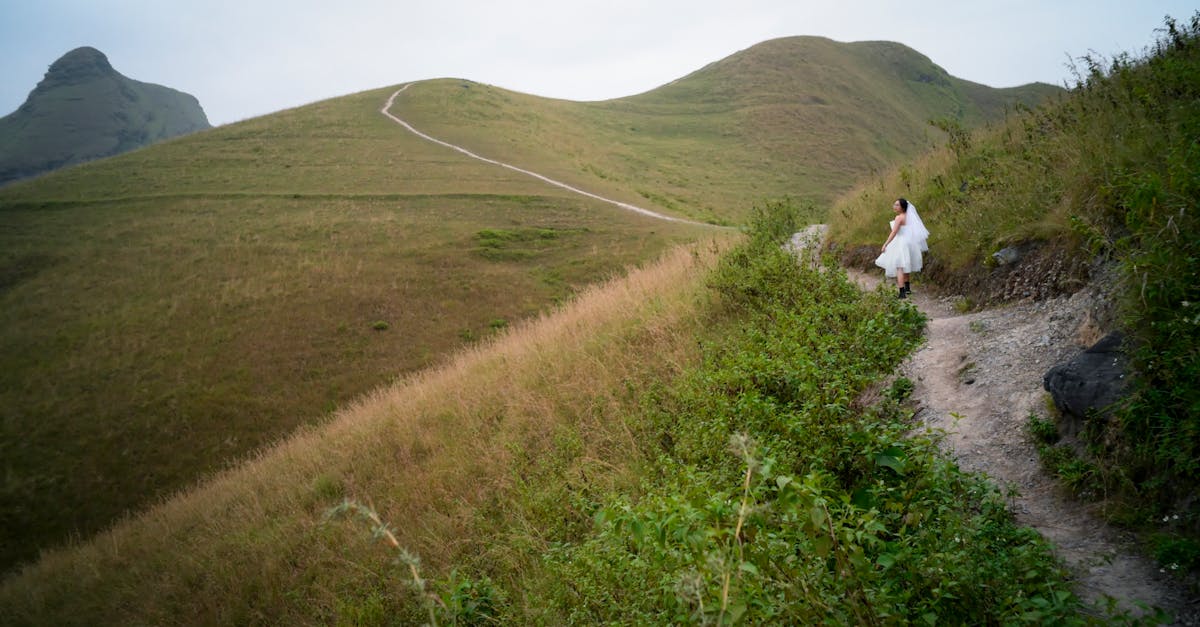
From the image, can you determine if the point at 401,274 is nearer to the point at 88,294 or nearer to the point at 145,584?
the point at 88,294

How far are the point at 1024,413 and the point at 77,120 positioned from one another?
185m

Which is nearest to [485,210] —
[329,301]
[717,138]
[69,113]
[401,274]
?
[401,274]

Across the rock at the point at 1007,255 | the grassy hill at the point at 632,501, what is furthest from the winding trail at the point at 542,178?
the rock at the point at 1007,255

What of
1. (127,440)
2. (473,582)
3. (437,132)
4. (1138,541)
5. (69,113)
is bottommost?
(127,440)

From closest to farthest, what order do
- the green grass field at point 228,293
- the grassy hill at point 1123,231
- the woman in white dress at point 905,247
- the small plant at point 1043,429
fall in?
the grassy hill at point 1123,231
the small plant at point 1043,429
the woman in white dress at point 905,247
the green grass field at point 228,293

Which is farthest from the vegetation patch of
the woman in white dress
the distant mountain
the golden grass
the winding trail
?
the distant mountain

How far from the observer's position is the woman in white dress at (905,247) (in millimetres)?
8648

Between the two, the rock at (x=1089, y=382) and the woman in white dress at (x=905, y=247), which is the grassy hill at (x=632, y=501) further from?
the woman in white dress at (x=905, y=247)

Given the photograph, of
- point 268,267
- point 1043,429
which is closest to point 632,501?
point 1043,429

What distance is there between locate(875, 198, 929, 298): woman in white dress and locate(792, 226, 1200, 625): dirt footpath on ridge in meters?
1.79

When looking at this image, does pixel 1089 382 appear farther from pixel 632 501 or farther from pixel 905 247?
pixel 905 247

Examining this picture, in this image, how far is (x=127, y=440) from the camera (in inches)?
760

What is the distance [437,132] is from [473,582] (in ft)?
175

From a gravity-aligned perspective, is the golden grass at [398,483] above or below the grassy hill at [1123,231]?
below
